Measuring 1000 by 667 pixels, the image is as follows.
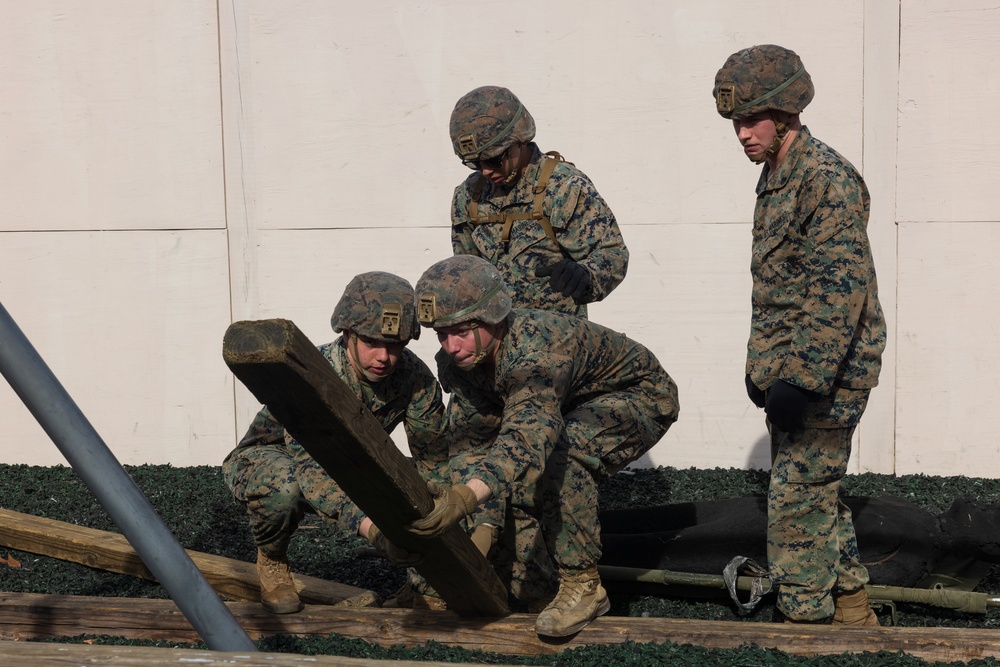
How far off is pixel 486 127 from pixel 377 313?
995 millimetres

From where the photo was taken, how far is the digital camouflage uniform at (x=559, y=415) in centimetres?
387

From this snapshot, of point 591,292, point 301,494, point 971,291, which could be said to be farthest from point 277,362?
point 971,291

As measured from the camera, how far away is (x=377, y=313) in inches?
171

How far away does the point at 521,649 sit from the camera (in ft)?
13.6

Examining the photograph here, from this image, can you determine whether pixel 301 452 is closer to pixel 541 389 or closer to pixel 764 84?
pixel 541 389

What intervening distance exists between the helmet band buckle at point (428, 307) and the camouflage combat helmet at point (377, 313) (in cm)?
35

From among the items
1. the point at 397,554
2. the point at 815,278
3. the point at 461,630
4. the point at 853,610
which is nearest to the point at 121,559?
the point at 461,630

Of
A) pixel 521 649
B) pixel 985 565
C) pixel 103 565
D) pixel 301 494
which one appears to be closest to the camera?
pixel 521 649

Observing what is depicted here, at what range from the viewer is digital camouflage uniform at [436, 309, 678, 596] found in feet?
12.7

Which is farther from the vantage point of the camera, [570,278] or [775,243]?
[570,278]

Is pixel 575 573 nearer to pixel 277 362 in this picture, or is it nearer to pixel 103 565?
pixel 277 362

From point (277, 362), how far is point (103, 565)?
9.22 feet

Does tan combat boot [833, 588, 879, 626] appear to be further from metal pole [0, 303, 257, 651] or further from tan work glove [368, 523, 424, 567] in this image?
metal pole [0, 303, 257, 651]

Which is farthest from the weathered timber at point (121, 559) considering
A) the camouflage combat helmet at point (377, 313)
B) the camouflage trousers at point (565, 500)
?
the camouflage combat helmet at point (377, 313)
